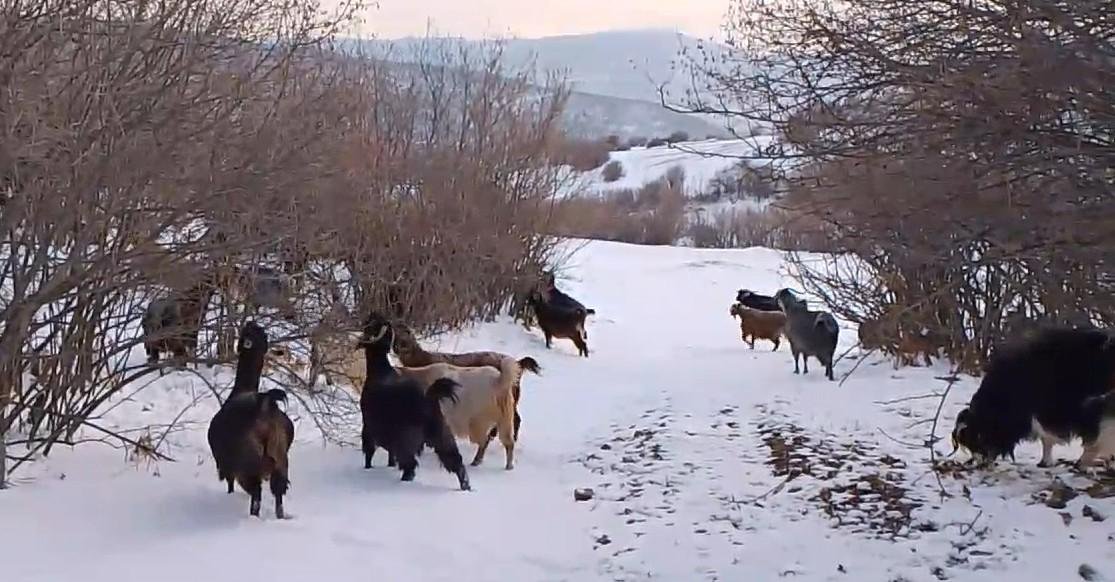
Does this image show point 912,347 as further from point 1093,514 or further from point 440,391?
point 440,391

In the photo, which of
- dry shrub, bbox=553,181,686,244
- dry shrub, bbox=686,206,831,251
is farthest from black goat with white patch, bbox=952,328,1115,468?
dry shrub, bbox=553,181,686,244

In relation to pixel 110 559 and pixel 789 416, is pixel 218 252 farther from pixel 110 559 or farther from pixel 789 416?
pixel 789 416

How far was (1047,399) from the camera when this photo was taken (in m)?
7.36

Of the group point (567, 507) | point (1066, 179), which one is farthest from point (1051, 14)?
point (567, 507)

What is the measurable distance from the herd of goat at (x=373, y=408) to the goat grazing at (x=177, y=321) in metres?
0.01

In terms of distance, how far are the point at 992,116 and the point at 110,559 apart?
5.40 m

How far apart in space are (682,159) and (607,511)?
274cm

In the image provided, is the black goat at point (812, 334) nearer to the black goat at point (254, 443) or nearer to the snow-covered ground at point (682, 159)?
the snow-covered ground at point (682, 159)

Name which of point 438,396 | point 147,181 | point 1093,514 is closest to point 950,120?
point 1093,514

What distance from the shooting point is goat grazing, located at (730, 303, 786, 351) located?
1820 centimetres

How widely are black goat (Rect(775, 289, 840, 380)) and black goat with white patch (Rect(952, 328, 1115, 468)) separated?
14.5 feet

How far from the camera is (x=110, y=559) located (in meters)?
6.49

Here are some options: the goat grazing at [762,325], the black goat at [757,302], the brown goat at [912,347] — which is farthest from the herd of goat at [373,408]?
the black goat at [757,302]

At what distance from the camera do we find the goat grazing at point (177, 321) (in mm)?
8305
